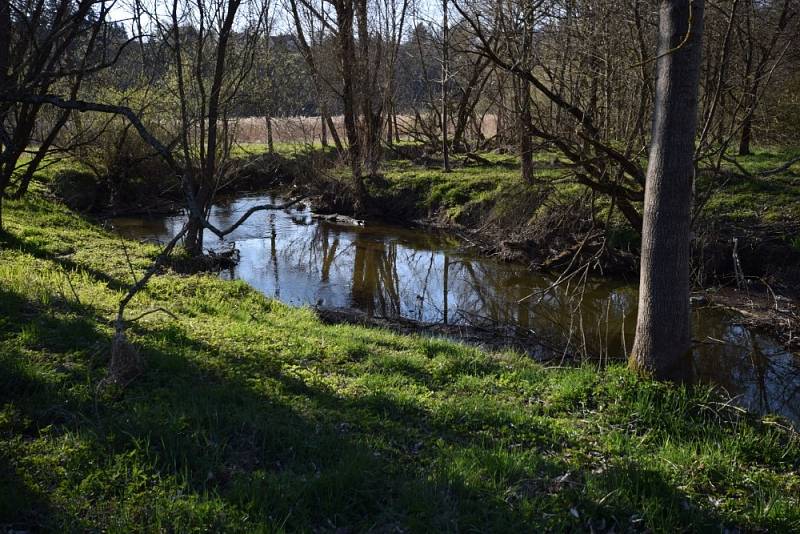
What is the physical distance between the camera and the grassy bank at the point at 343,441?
154 inches

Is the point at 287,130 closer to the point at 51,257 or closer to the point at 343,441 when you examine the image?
the point at 51,257

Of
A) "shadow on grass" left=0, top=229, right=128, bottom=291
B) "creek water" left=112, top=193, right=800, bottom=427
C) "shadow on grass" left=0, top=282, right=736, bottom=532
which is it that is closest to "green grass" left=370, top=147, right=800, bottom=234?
"creek water" left=112, top=193, right=800, bottom=427

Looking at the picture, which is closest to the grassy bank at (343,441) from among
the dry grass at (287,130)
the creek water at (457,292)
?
the creek water at (457,292)

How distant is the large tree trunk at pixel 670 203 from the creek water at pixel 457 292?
100cm

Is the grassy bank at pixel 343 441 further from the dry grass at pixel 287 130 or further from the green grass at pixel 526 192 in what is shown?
the dry grass at pixel 287 130

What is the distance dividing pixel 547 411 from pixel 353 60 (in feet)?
56.3

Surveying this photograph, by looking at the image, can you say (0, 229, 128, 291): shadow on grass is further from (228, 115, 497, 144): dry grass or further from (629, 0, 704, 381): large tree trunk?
(228, 115, 497, 144): dry grass

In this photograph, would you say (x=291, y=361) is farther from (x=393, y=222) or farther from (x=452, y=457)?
(x=393, y=222)

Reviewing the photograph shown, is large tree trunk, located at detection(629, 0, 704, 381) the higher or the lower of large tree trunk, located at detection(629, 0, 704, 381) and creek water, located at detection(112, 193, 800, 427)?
the higher

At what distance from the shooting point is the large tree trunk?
584 cm

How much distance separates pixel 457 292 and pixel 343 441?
28.6ft

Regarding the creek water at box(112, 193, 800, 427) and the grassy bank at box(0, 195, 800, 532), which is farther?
the creek water at box(112, 193, 800, 427)

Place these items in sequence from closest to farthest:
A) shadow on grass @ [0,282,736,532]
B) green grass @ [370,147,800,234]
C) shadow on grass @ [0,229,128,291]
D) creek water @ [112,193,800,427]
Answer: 1. shadow on grass @ [0,282,736,532]
2. creek water @ [112,193,800,427]
3. shadow on grass @ [0,229,128,291]
4. green grass @ [370,147,800,234]

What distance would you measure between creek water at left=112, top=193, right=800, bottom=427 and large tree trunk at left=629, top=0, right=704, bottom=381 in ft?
3.29
